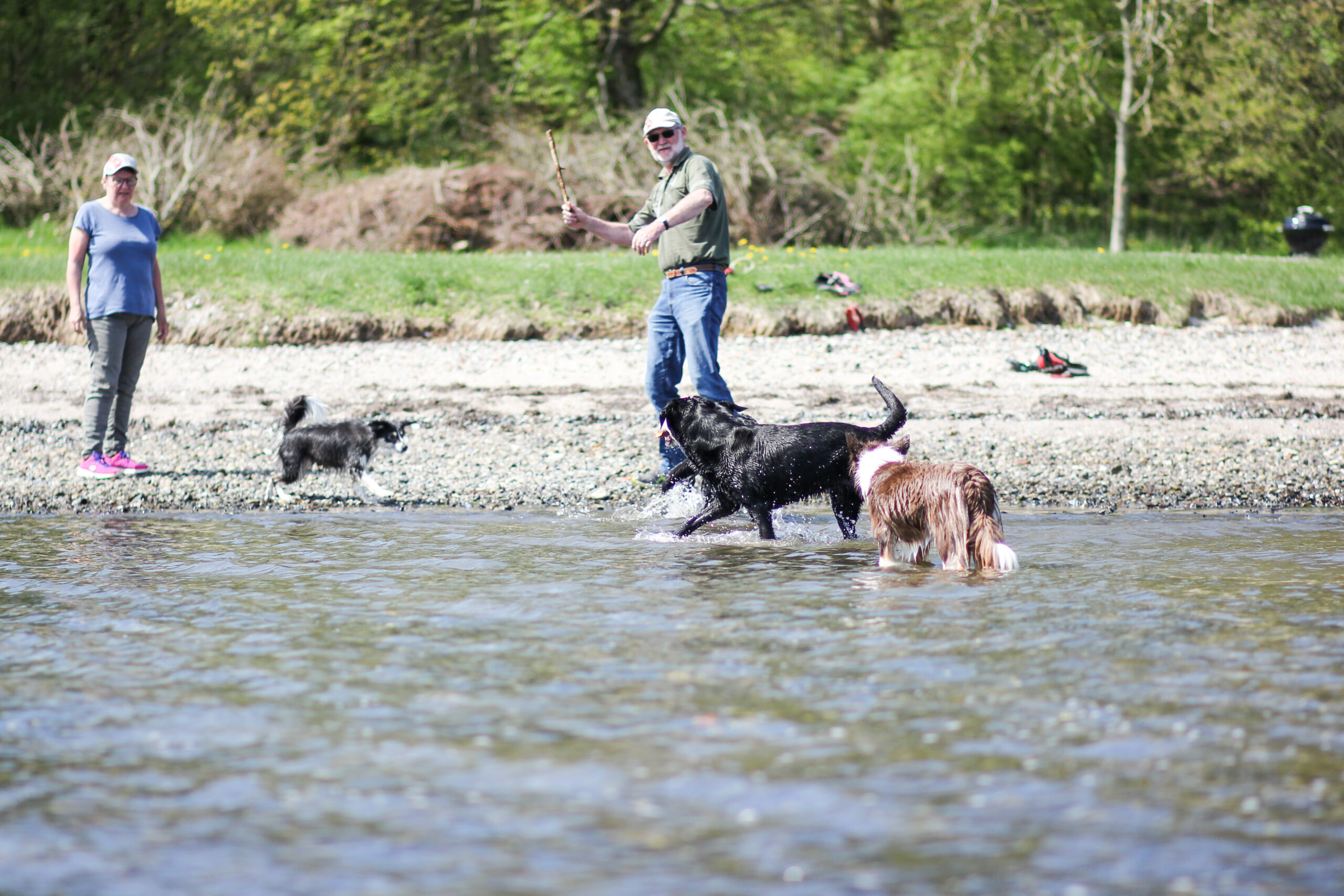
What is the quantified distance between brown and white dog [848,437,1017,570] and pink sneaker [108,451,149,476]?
17.8 feet

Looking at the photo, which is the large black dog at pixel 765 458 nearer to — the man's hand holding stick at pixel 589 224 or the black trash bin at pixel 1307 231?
the man's hand holding stick at pixel 589 224

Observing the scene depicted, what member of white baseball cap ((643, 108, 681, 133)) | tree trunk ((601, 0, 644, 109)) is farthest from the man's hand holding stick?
tree trunk ((601, 0, 644, 109))

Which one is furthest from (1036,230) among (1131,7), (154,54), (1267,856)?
(1267,856)

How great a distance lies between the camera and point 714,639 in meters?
5.52

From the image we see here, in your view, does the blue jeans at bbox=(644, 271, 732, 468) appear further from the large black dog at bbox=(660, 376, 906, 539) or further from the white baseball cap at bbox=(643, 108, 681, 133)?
the white baseball cap at bbox=(643, 108, 681, 133)

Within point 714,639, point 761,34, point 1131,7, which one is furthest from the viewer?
point 761,34

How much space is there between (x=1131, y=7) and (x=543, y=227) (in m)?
12.6

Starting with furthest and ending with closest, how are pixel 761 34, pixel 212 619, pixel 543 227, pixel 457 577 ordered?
pixel 761 34, pixel 543 227, pixel 457 577, pixel 212 619

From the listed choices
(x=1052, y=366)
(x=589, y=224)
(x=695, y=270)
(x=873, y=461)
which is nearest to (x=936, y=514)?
(x=873, y=461)

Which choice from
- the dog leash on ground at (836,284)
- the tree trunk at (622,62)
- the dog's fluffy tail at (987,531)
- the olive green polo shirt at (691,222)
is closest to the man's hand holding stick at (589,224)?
the olive green polo shirt at (691,222)

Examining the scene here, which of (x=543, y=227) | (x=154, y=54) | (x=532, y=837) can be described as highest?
(x=154, y=54)

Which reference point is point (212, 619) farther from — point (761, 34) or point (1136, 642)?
point (761, 34)

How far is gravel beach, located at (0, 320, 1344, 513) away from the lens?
9.46 meters

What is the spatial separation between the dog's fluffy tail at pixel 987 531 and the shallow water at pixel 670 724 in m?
0.12
